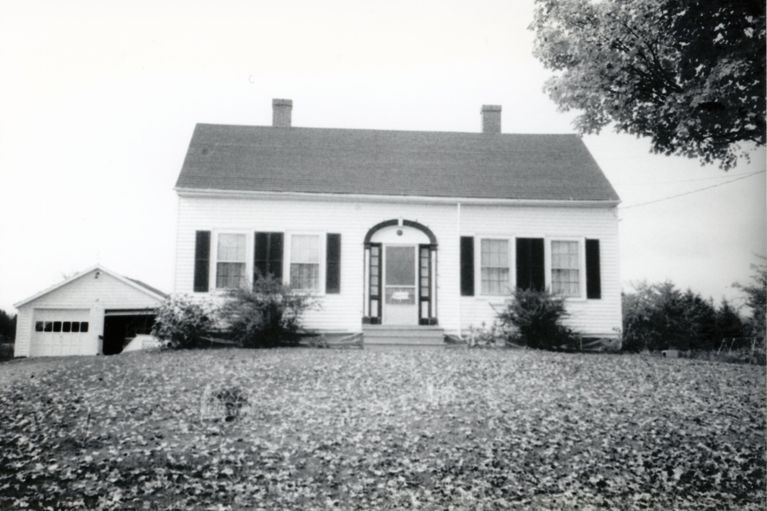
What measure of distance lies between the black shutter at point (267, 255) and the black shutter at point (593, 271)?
303 inches

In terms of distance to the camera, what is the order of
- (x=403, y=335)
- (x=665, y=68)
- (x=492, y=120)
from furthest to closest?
(x=492, y=120) < (x=403, y=335) < (x=665, y=68)

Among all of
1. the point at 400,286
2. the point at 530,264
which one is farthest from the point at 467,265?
the point at 400,286

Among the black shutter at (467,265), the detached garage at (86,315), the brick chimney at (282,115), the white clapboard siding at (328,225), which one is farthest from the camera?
the brick chimney at (282,115)

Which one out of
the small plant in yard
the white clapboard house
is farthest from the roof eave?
the small plant in yard

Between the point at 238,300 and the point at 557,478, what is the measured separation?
9.09 meters

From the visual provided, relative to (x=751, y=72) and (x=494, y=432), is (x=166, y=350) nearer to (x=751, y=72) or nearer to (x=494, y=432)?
(x=494, y=432)

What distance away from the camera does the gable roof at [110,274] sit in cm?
943

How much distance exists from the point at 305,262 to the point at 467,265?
4.05m

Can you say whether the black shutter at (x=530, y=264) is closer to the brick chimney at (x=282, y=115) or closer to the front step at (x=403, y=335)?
the front step at (x=403, y=335)

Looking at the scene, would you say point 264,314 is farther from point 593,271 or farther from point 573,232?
point 593,271

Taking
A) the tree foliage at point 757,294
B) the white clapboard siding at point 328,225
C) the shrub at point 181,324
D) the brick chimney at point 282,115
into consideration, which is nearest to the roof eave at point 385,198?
the white clapboard siding at point 328,225

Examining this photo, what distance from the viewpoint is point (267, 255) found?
1466 centimetres

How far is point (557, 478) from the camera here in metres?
6.35

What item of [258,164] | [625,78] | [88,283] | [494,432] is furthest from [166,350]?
[625,78]
